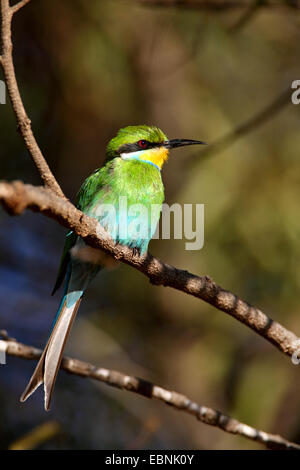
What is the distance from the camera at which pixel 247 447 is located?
3.20 meters

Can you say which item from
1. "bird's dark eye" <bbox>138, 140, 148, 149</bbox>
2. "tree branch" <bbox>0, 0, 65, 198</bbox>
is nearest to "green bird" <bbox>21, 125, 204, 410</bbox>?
"bird's dark eye" <bbox>138, 140, 148, 149</bbox>

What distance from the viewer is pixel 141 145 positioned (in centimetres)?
275

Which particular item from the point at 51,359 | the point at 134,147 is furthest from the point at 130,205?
the point at 51,359

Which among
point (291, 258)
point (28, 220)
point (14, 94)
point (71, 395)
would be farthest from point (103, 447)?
point (14, 94)

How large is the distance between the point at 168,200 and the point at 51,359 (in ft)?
6.61

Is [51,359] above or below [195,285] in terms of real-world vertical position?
below

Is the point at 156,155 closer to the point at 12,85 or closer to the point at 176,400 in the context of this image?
the point at 176,400

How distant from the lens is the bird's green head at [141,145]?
8.87 ft

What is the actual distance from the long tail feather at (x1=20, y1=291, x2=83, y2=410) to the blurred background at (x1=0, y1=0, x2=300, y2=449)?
3.89 feet

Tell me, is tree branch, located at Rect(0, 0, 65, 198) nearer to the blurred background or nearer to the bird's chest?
the bird's chest
